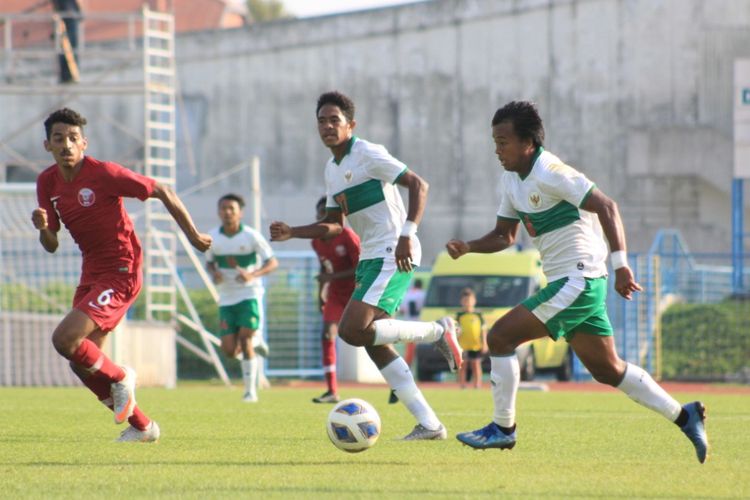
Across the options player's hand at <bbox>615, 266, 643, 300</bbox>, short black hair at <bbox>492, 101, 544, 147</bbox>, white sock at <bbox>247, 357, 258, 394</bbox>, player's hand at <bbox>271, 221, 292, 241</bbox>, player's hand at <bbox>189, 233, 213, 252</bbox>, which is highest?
short black hair at <bbox>492, 101, 544, 147</bbox>

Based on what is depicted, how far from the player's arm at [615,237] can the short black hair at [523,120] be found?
1.76 ft

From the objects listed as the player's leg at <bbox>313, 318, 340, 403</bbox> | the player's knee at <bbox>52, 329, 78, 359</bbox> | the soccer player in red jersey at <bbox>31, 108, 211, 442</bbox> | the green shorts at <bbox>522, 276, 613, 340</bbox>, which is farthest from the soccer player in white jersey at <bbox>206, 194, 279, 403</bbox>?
the green shorts at <bbox>522, 276, 613, 340</bbox>

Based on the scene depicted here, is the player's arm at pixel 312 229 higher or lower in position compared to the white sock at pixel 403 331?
higher

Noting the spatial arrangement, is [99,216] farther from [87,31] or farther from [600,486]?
[87,31]

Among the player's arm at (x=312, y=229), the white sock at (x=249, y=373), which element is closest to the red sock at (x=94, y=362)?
the player's arm at (x=312, y=229)

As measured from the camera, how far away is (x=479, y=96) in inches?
1515

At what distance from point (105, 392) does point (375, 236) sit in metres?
2.16

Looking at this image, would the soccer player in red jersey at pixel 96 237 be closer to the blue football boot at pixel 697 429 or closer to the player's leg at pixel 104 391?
the player's leg at pixel 104 391

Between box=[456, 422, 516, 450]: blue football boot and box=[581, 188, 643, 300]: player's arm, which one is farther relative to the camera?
box=[456, 422, 516, 450]: blue football boot

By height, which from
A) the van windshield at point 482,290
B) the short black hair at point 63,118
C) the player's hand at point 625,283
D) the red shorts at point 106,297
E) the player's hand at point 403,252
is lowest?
the van windshield at point 482,290

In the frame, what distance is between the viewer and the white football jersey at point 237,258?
17.2 metres

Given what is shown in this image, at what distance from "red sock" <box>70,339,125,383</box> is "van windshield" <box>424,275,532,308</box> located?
1671 centimetres

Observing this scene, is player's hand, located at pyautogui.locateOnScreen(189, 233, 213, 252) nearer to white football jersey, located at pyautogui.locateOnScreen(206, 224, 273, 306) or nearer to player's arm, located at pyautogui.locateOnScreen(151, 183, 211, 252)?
player's arm, located at pyautogui.locateOnScreen(151, 183, 211, 252)

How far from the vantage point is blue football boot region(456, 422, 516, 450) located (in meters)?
8.81
